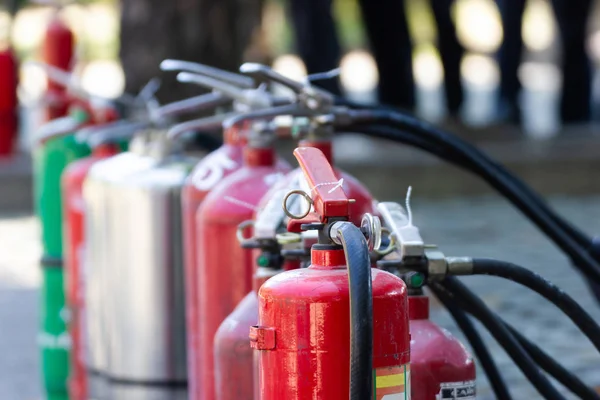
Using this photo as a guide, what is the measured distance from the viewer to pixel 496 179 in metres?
2.77

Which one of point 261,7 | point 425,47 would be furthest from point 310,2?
point 425,47

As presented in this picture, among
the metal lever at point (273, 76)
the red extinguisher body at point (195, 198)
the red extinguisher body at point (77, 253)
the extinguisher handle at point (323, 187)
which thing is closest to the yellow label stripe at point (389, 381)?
the extinguisher handle at point (323, 187)

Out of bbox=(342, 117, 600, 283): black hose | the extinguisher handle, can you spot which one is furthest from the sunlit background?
the extinguisher handle

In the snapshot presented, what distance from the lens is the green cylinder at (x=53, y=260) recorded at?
4090 mm

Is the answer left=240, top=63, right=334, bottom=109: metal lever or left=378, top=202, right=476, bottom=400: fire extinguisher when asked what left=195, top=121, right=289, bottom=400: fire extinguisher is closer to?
left=240, top=63, right=334, bottom=109: metal lever

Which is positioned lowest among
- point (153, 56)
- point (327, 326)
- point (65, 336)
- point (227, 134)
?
point (65, 336)

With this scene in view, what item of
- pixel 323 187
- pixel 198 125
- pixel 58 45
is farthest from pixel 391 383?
pixel 58 45

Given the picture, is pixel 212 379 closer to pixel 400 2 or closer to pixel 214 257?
pixel 214 257

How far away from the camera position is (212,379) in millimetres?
2744

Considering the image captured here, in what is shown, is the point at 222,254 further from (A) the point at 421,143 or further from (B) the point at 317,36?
(B) the point at 317,36

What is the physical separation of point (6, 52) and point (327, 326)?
8333mm

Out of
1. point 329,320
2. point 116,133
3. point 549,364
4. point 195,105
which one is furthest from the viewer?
point 116,133

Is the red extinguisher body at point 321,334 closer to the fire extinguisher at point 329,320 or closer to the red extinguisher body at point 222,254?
the fire extinguisher at point 329,320

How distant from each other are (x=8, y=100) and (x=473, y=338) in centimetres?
778
